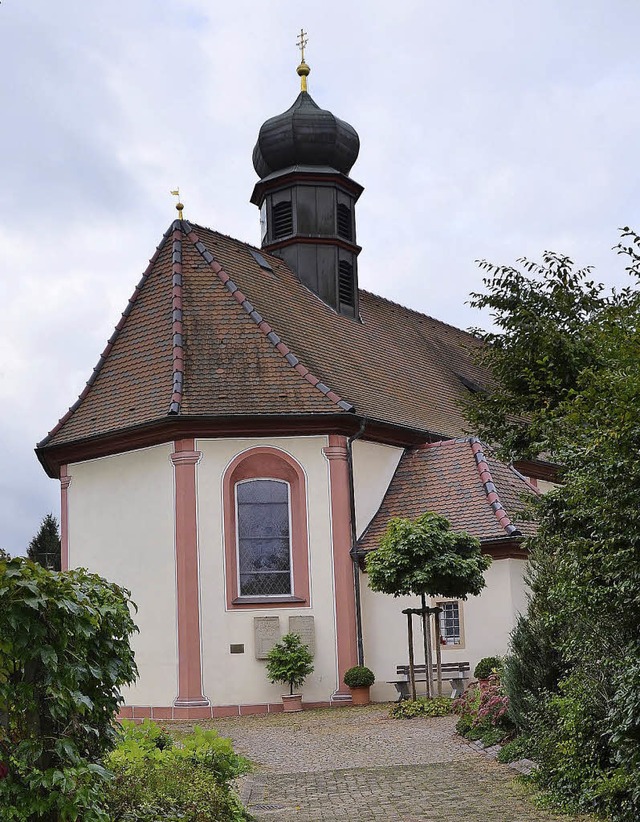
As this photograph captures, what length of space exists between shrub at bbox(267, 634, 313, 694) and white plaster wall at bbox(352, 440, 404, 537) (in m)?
2.55

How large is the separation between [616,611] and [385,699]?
38.0ft

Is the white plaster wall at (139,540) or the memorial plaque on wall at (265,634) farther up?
the white plaster wall at (139,540)

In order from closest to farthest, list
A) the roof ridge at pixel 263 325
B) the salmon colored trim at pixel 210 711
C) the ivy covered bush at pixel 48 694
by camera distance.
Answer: the ivy covered bush at pixel 48 694
the salmon colored trim at pixel 210 711
the roof ridge at pixel 263 325

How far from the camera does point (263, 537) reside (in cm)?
1973

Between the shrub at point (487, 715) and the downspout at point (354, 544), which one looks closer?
the shrub at point (487, 715)

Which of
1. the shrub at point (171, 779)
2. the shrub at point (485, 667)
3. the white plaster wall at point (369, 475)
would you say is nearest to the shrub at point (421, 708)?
the shrub at point (485, 667)

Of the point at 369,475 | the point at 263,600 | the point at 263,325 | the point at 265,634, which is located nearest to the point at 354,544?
the point at 369,475

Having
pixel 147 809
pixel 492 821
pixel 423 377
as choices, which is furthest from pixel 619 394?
pixel 423 377

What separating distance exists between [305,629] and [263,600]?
0.90 meters

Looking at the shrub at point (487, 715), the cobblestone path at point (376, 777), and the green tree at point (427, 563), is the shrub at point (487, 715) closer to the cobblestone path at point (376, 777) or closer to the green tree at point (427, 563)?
the cobblestone path at point (376, 777)

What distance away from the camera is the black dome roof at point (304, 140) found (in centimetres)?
2592

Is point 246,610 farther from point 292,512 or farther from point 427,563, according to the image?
point 427,563

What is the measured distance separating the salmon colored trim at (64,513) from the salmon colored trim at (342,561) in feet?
16.8

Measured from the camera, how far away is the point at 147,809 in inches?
282
